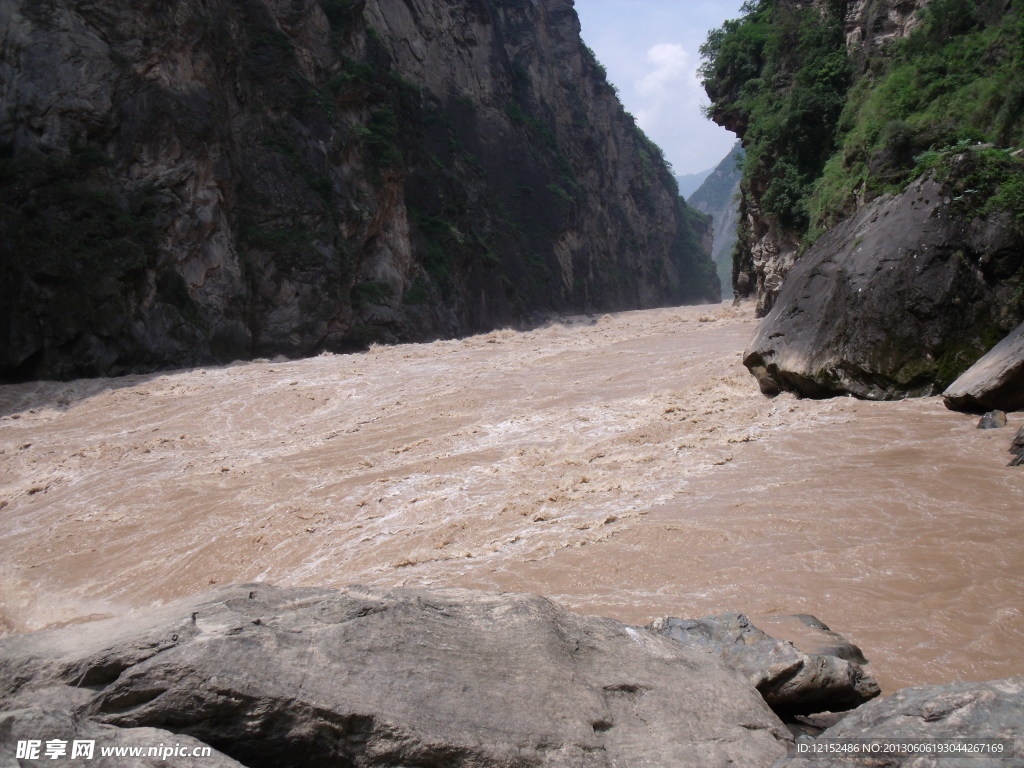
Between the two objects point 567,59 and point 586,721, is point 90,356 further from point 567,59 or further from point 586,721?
point 567,59

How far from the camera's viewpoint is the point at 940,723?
9.20ft

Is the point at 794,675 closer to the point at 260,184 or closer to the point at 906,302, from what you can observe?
the point at 906,302

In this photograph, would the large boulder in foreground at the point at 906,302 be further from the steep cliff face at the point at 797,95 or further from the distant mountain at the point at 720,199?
the distant mountain at the point at 720,199

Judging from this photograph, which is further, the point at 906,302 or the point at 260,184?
the point at 260,184

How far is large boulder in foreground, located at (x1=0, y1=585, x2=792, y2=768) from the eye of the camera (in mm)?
2795

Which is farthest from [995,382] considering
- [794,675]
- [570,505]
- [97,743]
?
[97,743]

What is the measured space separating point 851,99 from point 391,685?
20677mm

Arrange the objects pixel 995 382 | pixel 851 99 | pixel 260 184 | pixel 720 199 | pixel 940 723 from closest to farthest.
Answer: pixel 940 723
pixel 995 382
pixel 851 99
pixel 260 184
pixel 720 199

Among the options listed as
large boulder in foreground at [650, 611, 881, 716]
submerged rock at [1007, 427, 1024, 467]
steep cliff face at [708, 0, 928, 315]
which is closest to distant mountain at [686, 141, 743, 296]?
steep cliff face at [708, 0, 928, 315]

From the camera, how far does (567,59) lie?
192 feet

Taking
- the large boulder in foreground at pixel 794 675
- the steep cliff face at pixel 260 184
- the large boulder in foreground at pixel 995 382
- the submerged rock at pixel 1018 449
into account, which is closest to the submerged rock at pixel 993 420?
the large boulder in foreground at pixel 995 382

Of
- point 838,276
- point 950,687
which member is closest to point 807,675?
point 950,687

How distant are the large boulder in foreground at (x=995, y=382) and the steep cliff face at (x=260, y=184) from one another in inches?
706

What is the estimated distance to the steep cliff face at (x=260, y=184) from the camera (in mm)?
18625
